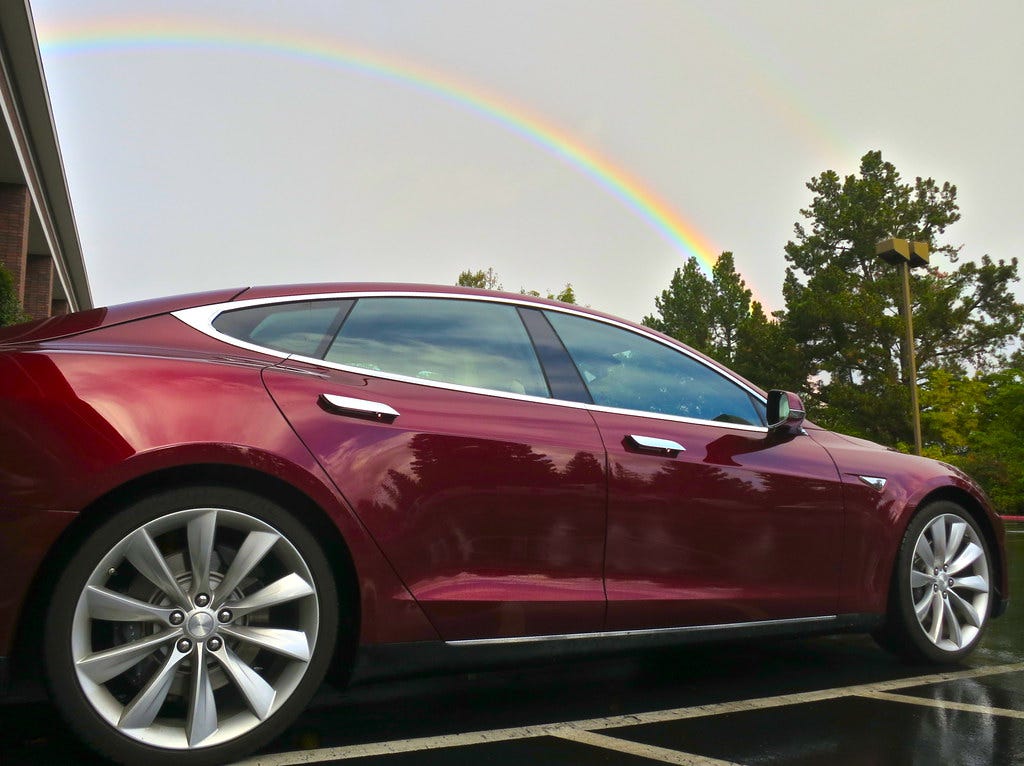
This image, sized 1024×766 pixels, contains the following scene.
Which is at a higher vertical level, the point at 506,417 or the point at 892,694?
the point at 506,417

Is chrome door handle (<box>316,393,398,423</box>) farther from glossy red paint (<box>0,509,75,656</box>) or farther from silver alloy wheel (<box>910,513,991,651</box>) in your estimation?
silver alloy wheel (<box>910,513,991,651</box>)

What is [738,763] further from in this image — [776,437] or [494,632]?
[776,437]

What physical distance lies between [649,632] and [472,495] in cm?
89

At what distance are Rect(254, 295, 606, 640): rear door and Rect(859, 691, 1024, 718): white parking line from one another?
4.25ft

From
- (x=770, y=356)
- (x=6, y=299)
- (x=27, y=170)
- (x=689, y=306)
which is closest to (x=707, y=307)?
(x=689, y=306)

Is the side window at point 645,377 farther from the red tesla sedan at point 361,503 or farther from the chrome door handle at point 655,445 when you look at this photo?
the chrome door handle at point 655,445

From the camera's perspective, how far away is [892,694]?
3.61 m

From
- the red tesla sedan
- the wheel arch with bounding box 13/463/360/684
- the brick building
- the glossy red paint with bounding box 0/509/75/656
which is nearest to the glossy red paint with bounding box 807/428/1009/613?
the red tesla sedan

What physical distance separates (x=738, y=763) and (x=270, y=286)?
2085 millimetres

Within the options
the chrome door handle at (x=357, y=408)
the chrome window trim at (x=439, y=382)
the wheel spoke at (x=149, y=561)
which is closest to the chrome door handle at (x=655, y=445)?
the chrome window trim at (x=439, y=382)

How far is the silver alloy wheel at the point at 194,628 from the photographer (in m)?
2.40

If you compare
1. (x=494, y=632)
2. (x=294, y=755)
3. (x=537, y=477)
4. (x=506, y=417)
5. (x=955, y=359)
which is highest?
(x=955, y=359)

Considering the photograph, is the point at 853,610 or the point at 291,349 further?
the point at 853,610

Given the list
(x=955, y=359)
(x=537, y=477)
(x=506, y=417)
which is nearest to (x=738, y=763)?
(x=537, y=477)
